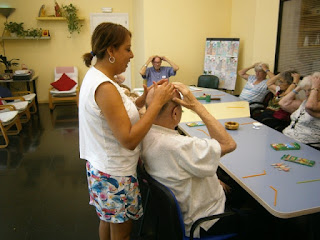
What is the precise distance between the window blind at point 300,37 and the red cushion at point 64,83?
174 inches

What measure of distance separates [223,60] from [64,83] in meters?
3.60

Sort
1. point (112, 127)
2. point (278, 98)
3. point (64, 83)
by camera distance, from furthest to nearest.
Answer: point (64, 83) → point (278, 98) → point (112, 127)

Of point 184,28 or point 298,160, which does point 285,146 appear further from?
point 184,28

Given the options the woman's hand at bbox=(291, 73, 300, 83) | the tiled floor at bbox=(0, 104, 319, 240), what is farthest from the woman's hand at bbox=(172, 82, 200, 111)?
the woman's hand at bbox=(291, 73, 300, 83)

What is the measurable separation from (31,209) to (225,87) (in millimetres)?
4147

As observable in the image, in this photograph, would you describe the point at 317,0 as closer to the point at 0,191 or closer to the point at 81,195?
the point at 81,195

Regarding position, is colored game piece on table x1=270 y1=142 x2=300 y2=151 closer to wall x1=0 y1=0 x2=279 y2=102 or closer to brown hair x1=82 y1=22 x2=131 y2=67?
brown hair x1=82 y1=22 x2=131 y2=67

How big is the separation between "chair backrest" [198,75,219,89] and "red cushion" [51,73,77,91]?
2947 millimetres

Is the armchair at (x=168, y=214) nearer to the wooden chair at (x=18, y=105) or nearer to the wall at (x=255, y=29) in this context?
the wall at (x=255, y=29)

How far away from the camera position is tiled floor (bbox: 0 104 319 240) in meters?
2.13

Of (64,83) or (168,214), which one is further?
(64,83)

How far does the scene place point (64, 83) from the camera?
6305 mm

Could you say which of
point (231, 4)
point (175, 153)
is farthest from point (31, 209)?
point (231, 4)

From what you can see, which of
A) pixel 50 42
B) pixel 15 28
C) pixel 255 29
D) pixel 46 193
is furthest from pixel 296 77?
pixel 15 28
